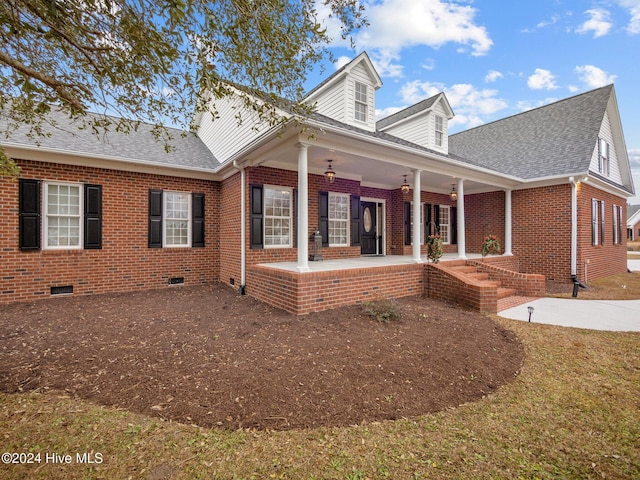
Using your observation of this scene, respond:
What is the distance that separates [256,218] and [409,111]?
707cm

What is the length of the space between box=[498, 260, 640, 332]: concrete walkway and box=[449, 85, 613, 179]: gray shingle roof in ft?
15.1

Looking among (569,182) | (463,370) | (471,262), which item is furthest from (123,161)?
(569,182)

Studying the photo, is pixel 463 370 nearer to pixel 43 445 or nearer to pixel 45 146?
pixel 43 445

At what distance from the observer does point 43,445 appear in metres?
2.28

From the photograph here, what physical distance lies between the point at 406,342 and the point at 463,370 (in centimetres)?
89

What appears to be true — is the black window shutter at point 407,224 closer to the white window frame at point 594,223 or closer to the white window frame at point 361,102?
the white window frame at point 361,102

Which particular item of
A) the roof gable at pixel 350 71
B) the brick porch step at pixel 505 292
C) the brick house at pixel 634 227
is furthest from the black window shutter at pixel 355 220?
the brick house at pixel 634 227

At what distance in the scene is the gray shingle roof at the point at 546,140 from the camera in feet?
34.8

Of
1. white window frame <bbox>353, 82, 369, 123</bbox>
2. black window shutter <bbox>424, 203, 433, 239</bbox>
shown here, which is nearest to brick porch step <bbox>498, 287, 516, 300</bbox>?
black window shutter <bbox>424, 203, 433, 239</bbox>

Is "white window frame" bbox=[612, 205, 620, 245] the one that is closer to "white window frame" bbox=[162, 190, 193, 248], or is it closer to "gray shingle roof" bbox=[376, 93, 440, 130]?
"gray shingle roof" bbox=[376, 93, 440, 130]

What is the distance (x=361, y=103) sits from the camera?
8773mm

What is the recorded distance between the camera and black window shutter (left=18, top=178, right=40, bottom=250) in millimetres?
6828

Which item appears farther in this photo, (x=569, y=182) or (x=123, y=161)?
(x=569, y=182)

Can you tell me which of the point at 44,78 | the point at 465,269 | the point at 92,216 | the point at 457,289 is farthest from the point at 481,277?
the point at 92,216
